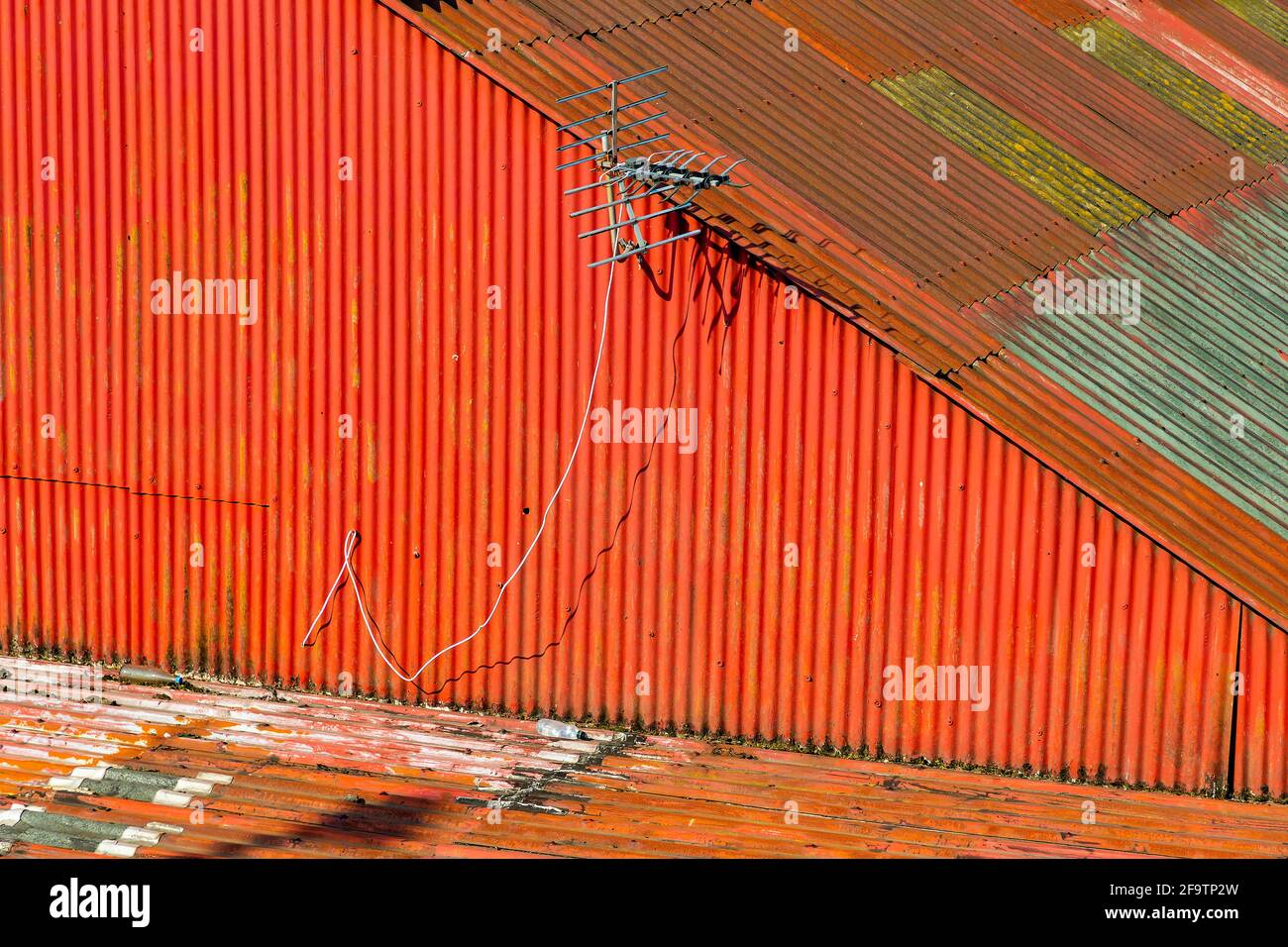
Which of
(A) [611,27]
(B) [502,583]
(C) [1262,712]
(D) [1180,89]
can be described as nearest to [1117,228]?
(D) [1180,89]

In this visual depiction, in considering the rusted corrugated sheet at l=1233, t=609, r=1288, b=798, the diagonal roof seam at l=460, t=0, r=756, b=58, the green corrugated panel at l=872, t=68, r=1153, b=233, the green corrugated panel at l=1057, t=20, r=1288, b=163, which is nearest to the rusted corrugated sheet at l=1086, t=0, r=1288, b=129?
the green corrugated panel at l=1057, t=20, r=1288, b=163

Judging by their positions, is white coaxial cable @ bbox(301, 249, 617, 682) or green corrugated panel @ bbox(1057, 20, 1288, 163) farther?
green corrugated panel @ bbox(1057, 20, 1288, 163)

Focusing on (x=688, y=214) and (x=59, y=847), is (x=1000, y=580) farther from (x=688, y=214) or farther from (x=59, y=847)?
(x=59, y=847)

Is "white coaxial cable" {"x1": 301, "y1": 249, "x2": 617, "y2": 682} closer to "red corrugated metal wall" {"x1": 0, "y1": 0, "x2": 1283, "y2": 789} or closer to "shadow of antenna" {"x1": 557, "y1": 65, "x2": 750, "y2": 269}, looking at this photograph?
"red corrugated metal wall" {"x1": 0, "y1": 0, "x2": 1283, "y2": 789}

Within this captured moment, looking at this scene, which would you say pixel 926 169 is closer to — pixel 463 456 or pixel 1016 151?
pixel 1016 151

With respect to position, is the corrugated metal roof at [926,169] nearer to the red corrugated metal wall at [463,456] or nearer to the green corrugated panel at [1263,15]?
the red corrugated metal wall at [463,456]
